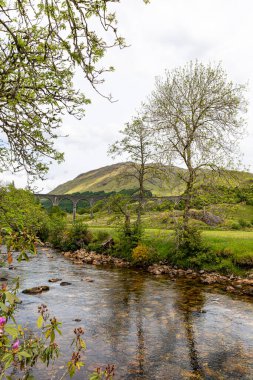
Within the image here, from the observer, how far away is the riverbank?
19.0 meters

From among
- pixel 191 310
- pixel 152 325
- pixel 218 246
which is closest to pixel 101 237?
pixel 218 246

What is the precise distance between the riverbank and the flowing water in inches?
53.3

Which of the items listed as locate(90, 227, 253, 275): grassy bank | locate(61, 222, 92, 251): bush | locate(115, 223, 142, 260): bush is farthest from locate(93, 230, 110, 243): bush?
locate(90, 227, 253, 275): grassy bank

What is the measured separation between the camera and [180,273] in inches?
923

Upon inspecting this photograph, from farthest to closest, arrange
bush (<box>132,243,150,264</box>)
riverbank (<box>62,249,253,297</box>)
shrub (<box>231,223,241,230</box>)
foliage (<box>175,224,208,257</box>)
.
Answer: shrub (<box>231,223,241,230</box>), bush (<box>132,243,150,264</box>), foliage (<box>175,224,208,257</box>), riverbank (<box>62,249,253,297</box>)

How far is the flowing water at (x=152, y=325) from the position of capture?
898 centimetres

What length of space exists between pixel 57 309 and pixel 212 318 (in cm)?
684

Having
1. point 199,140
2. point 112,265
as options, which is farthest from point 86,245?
point 199,140

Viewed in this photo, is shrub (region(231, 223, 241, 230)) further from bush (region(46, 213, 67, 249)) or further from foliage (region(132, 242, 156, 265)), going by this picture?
bush (region(46, 213, 67, 249))

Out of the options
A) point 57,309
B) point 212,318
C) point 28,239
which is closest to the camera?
→ point 28,239

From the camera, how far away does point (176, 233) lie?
25297 mm

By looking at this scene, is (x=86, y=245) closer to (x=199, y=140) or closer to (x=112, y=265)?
(x=112, y=265)

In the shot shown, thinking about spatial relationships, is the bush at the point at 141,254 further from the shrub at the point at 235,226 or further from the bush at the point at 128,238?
the shrub at the point at 235,226

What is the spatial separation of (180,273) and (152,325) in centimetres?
1139
